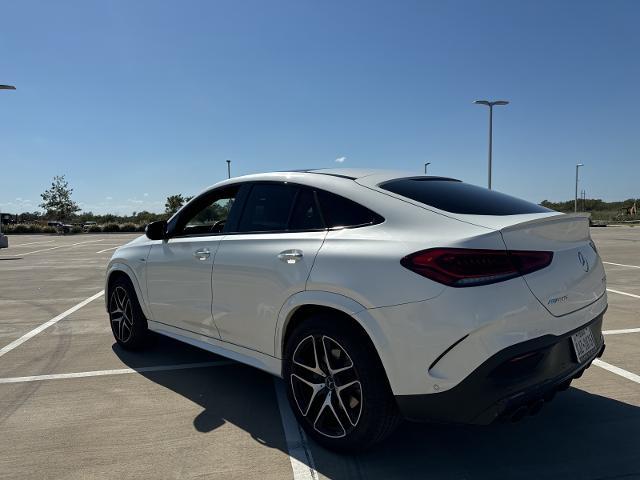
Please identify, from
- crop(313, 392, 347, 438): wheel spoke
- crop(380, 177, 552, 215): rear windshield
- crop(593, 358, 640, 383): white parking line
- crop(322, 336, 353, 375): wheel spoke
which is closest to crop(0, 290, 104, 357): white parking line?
crop(313, 392, 347, 438): wheel spoke

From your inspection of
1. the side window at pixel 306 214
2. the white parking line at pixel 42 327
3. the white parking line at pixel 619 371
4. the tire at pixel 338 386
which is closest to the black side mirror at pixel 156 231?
the side window at pixel 306 214

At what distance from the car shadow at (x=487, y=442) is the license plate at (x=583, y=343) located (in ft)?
1.93

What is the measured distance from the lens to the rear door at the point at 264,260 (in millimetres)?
2975

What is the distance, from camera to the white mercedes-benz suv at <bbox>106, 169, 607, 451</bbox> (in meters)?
2.29

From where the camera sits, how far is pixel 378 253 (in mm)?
2537

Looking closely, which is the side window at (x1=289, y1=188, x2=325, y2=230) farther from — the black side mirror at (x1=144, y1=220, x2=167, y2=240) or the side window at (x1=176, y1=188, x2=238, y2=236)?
the black side mirror at (x1=144, y1=220, x2=167, y2=240)

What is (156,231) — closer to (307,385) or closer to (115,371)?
(115,371)

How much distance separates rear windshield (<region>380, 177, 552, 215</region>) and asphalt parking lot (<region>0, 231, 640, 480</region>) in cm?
141

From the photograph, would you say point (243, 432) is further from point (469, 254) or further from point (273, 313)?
point (469, 254)

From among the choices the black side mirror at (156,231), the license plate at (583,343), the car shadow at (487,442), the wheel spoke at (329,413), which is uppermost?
the black side mirror at (156,231)

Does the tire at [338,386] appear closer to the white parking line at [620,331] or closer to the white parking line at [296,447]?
the white parking line at [296,447]

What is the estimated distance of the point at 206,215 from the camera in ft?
14.2

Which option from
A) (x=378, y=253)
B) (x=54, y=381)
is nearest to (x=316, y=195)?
(x=378, y=253)

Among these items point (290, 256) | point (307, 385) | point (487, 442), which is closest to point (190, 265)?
point (290, 256)
